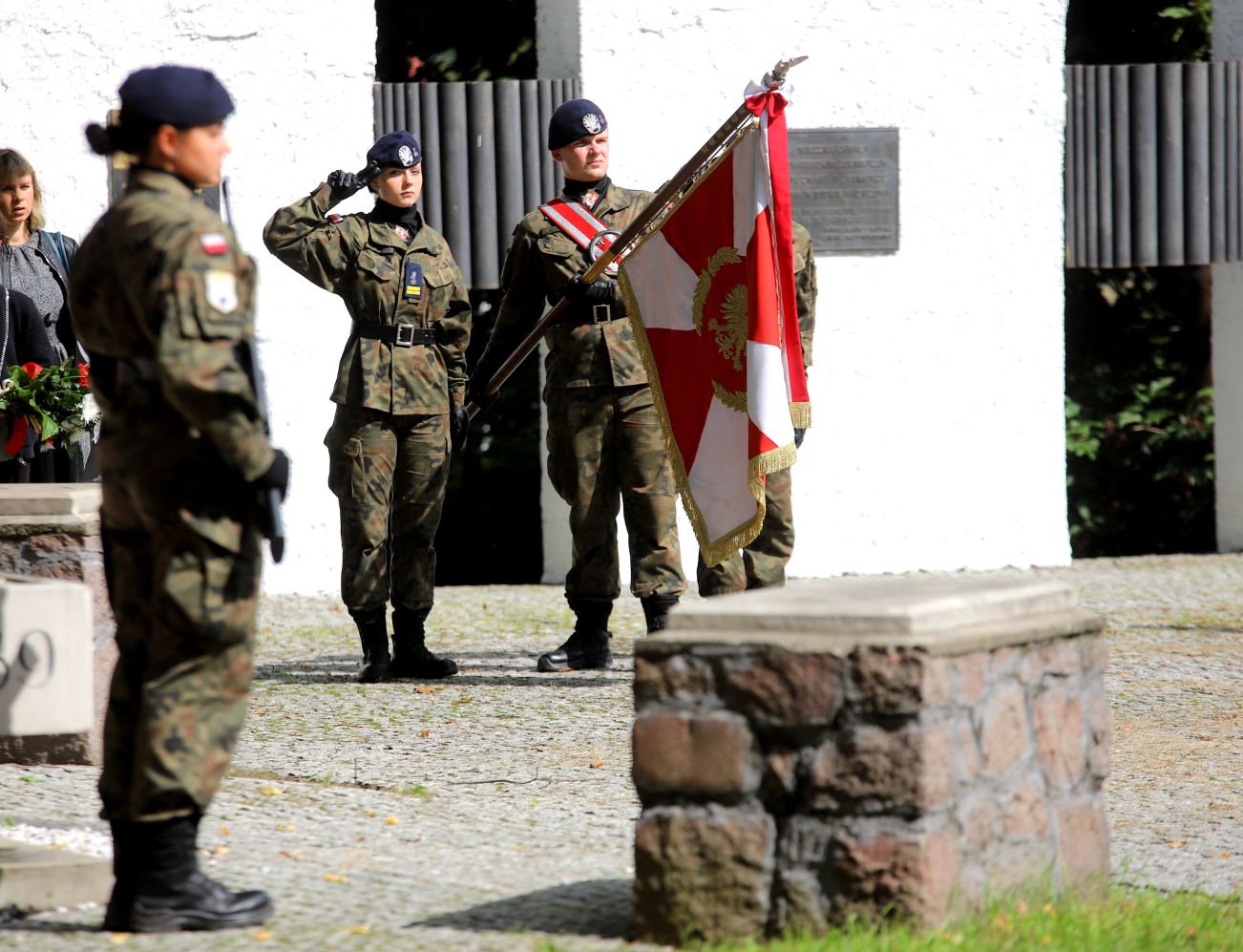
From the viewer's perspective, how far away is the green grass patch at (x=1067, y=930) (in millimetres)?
3455

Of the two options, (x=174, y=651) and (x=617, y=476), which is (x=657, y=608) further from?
(x=174, y=651)

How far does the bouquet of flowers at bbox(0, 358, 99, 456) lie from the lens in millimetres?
6684

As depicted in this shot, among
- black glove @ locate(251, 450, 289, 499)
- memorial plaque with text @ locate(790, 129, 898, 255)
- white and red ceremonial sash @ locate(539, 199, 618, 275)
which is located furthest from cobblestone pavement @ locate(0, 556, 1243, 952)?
memorial plaque with text @ locate(790, 129, 898, 255)

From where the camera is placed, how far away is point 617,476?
744 cm

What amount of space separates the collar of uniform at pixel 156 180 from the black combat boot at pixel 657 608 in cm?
389

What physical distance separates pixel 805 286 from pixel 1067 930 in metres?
4.00

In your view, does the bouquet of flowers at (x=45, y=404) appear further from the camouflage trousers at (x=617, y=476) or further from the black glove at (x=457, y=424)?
the camouflage trousers at (x=617, y=476)

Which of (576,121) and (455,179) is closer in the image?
(576,121)

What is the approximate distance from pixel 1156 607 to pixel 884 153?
2.80 meters

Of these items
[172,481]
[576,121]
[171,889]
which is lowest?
[171,889]

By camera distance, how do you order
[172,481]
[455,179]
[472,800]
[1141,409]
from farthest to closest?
[1141,409], [455,179], [472,800], [172,481]

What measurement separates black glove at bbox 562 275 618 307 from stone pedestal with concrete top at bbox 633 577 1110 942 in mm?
3581

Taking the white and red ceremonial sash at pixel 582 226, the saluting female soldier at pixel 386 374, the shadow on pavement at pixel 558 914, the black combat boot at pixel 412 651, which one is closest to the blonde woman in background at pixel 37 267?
the saluting female soldier at pixel 386 374

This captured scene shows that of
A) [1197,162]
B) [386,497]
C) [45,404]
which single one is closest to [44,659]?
[45,404]
